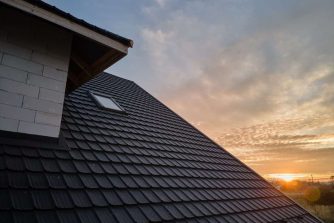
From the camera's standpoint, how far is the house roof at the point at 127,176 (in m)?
3.42

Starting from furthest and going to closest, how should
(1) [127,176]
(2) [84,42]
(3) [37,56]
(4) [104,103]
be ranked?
(4) [104,103] < (2) [84,42] < (1) [127,176] < (3) [37,56]

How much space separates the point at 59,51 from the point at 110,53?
2.86 ft

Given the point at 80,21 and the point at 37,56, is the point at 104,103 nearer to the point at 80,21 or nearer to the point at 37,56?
the point at 37,56

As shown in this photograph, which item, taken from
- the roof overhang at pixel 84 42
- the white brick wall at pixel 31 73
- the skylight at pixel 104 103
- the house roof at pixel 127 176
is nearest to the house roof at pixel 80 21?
the roof overhang at pixel 84 42

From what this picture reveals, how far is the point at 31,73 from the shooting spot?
14.4 ft

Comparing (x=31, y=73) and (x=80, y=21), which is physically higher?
(x=80, y=21)

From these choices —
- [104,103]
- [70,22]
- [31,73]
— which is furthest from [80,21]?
[104,103]

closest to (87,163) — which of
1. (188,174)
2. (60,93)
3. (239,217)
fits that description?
(60,93)

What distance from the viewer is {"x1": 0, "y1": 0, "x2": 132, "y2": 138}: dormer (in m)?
4.08

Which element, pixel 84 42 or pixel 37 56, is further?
pixel 84 42

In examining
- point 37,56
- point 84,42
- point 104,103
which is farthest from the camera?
point 104,103

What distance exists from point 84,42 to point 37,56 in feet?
2.85

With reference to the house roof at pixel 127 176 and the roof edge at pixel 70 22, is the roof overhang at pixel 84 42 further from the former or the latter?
the house roof at pixel 127 176

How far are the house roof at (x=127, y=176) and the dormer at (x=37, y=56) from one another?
398 mm
